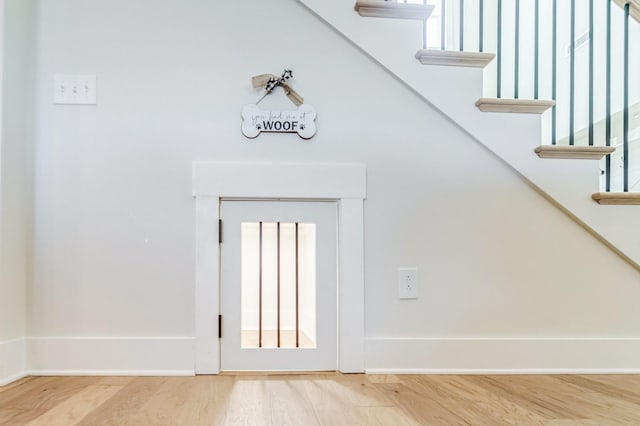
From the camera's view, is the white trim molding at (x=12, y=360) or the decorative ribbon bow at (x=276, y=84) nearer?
the white trim molding at (x=12, y=360)

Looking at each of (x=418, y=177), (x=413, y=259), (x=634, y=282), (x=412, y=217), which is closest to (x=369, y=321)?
(x=413, y=259)

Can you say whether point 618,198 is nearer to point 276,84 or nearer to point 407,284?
point 407,284

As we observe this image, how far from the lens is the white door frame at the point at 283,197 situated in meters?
1.96

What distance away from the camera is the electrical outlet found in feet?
6.60

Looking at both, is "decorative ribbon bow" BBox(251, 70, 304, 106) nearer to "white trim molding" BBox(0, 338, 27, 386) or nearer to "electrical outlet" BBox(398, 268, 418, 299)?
"electrical outlet" BBox(398, 268, 418, 299)

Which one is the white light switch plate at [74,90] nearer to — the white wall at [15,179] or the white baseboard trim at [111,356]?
the white wall at [15,179]

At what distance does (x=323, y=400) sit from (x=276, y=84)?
1217 millimetres

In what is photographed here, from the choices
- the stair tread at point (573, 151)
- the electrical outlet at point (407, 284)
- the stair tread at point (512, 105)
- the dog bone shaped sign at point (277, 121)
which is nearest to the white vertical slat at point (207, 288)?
the dog bone shaped sign at point (277, 121)

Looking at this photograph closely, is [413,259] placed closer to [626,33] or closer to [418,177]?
[418,177]

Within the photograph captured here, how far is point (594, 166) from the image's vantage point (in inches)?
81.0

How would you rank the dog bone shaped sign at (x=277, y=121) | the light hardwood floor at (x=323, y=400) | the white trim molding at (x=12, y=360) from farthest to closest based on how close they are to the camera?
1. the dog bone shaped sign at (x=277, y=121)
2. the white trim molding at (x=12, y=360)
3. the light hardwood floor at (x=323, y=400)

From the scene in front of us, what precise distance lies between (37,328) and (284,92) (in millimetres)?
1346

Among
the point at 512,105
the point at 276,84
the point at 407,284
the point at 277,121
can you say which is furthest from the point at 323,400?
the point at 512,105

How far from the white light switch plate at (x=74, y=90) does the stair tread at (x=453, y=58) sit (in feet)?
4.35
